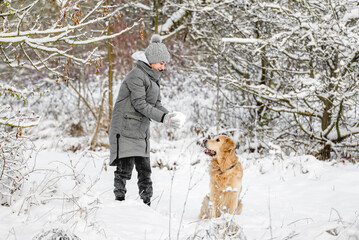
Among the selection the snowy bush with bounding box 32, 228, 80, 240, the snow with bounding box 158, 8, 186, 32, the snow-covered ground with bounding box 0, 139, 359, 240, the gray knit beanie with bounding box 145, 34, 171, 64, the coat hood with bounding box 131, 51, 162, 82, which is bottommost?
the snow-covered ground with bounding box 0, 139, 359, 240

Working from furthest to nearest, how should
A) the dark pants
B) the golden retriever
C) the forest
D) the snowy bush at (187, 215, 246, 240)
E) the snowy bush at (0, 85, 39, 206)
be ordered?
the golden retriever, the dark pants, the snowy bush at (0, 85, 39, 206), the forest, the snowy bush at (187, 215, 246, 240)

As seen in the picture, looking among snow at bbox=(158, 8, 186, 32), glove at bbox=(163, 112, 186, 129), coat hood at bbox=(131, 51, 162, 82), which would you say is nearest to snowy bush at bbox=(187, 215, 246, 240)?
glove at bbox=(163, 112, 186, 129)

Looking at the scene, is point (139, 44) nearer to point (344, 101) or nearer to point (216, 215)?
point (344, 101)

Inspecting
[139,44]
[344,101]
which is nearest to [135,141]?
[344,101]

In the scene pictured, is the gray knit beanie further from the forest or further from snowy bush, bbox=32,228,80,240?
snowy bush, bbox=32,228,80,240

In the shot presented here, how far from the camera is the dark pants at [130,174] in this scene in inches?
A: 149

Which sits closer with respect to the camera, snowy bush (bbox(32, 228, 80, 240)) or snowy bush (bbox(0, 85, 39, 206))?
snowy bush (bbox(32, 228, 80, 240))

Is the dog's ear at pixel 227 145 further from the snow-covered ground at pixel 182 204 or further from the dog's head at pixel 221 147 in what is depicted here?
the snow-covered ground at pixel 182 204

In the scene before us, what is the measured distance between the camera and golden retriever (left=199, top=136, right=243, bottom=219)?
13.1ft

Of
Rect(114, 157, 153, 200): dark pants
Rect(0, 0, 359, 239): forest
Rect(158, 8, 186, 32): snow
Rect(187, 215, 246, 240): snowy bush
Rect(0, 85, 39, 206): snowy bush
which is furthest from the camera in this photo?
Rect(158, 8, 186, 32): snow

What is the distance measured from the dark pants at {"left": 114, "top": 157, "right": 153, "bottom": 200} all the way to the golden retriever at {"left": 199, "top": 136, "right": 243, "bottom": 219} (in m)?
0.68

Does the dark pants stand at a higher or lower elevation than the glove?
lower

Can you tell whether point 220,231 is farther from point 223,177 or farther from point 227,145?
point 227,145

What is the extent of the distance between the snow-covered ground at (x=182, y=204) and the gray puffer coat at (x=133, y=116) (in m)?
0.41
